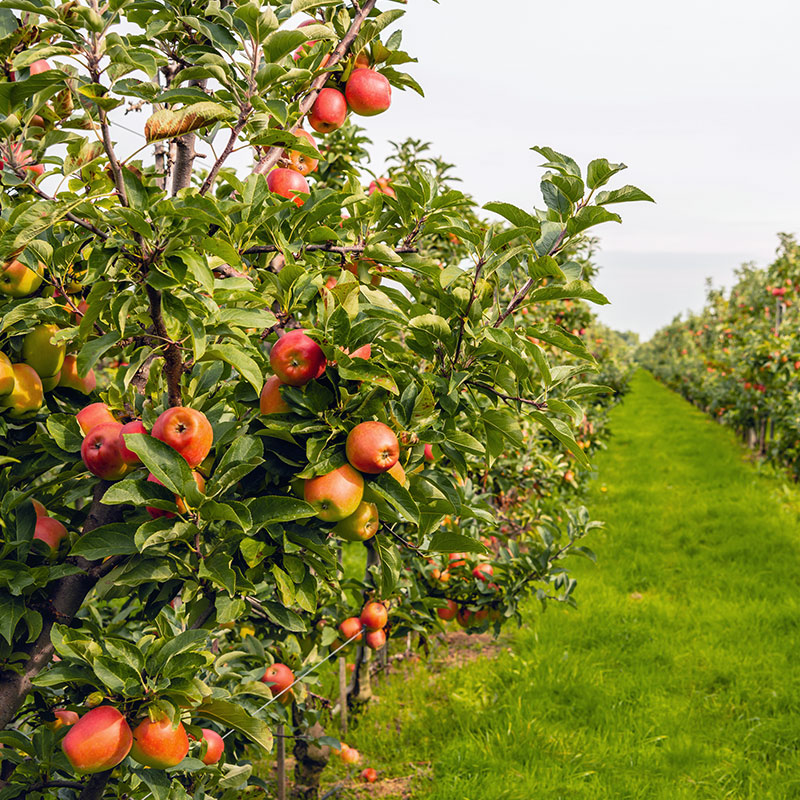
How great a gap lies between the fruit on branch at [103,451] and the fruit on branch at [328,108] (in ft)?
3.20

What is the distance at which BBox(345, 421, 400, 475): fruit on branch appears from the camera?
1302mm

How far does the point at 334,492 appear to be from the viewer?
132 centimetres

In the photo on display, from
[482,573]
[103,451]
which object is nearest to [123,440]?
[103,451]

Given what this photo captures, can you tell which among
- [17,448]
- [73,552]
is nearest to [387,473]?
[73,552]

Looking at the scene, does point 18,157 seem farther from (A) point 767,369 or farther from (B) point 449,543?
(A) point 767,369

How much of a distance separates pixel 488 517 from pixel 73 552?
1123 millimetres

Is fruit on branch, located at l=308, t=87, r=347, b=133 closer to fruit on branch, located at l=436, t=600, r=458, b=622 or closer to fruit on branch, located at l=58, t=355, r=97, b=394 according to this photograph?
fruit on branch, located at l=58, t=355, r=97, b=394

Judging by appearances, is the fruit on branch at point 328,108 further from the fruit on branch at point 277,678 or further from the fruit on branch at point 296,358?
the fruit on branch at point 277,678

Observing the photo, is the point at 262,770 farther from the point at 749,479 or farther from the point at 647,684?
the point at 749,479

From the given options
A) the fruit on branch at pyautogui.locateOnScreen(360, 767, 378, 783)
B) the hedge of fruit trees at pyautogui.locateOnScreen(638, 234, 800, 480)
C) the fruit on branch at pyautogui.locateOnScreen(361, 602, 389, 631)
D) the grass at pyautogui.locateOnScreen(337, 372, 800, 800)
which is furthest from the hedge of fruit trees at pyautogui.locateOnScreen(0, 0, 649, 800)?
the hedge of fruit trees at pyautogui.locateOnScreen(638, 234, 800, 480)

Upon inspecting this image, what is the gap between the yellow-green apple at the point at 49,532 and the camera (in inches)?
62.0

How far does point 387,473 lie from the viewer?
1404 mm

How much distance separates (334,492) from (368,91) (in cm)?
111

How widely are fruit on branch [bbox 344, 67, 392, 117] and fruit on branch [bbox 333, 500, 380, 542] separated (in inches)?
42.5
